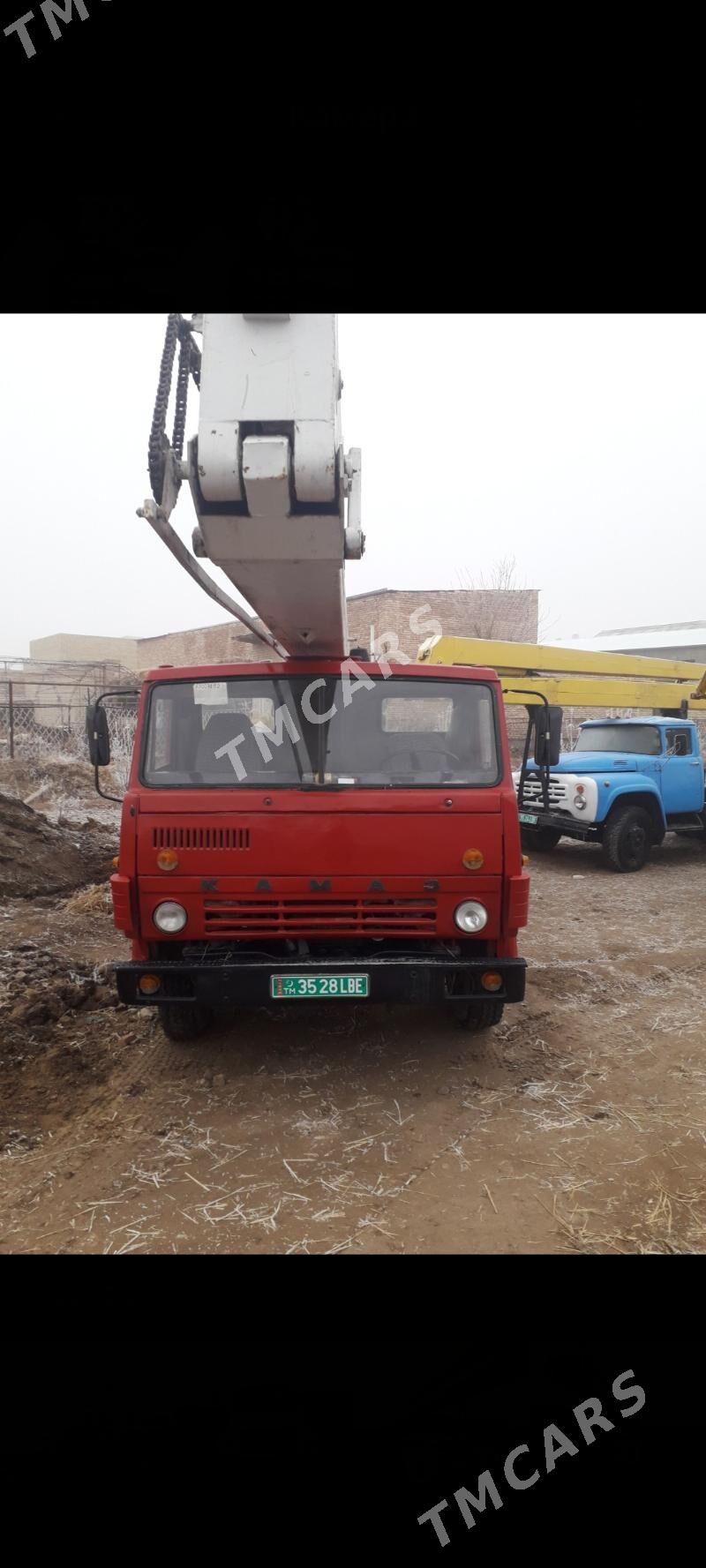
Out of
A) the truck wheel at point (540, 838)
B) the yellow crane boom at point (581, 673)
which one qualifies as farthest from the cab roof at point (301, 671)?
the truck wheel at point (540, 838)

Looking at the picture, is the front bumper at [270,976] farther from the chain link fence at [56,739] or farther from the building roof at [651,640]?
the building roof at [651,640]

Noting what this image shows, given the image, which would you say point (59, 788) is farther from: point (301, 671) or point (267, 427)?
point (267, 427)

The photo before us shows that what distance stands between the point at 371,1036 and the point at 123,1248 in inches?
80.6

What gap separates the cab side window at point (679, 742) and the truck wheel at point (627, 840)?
1.29 metres

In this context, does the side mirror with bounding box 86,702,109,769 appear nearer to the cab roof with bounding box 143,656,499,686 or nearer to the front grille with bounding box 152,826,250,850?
the cab roof with bounding box 143,656,499,686

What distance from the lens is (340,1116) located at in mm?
3725

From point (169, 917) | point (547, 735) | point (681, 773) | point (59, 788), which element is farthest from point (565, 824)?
point (59, 788)

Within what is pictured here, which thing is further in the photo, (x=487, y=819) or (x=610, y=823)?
(x=610, y=823)

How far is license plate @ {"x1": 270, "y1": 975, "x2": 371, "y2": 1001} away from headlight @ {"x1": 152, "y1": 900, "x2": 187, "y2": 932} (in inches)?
21.2

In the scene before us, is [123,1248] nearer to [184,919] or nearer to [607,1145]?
[184,919]

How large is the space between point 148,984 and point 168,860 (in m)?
0.63

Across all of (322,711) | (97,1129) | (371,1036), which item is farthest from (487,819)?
(97,1129)

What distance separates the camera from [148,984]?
3.94 m

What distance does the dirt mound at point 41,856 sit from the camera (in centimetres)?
795
